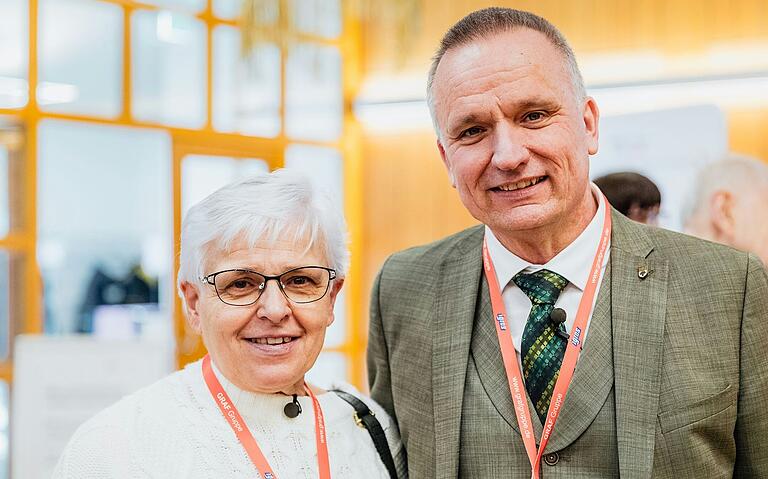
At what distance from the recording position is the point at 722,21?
6625mm

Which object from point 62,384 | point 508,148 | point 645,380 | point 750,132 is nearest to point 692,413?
point 645,380

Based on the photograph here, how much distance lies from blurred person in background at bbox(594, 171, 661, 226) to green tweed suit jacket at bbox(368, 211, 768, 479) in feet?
4.53

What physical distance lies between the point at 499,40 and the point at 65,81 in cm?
518

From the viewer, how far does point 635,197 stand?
3387mm

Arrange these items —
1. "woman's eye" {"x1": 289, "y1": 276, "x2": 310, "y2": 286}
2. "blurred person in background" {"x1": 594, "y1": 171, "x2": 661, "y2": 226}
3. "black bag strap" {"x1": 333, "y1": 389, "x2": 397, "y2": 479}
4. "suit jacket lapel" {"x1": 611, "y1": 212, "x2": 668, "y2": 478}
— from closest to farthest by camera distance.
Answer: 1. "suit jacket lapel" {"x1": 611, "y1": 212, "x2": 668, "y2": 478}
2. "woman's eye" {"x1": 289, "y1": 276, "x2": 310, "y2": 286}
3. "black bag strap" {"x1": 333, "y1": 389, "x2": 397, "y2": 479}
4. "blurred person in background" {"x1": 594, "y1": 171, "x2": 661, "y2": 226}

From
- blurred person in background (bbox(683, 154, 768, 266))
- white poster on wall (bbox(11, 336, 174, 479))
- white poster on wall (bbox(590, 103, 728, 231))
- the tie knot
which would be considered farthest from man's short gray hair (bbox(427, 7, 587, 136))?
white poster on wall (bbox(590, 103, 728, 231))

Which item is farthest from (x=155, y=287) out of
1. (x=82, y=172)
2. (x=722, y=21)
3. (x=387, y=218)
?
(x=722, y=21)

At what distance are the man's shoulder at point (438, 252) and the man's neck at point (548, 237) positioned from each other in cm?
16

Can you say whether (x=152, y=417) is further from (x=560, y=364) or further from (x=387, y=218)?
(x=387, y=218)

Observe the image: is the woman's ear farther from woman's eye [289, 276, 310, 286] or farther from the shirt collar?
the shirt collar

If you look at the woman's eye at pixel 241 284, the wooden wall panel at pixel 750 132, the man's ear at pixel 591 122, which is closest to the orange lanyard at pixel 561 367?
the man's ear at pixel 591 122

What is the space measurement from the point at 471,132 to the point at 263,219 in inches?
19.3

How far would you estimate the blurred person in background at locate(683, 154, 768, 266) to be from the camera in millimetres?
3650

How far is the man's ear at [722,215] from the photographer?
3652 mm
